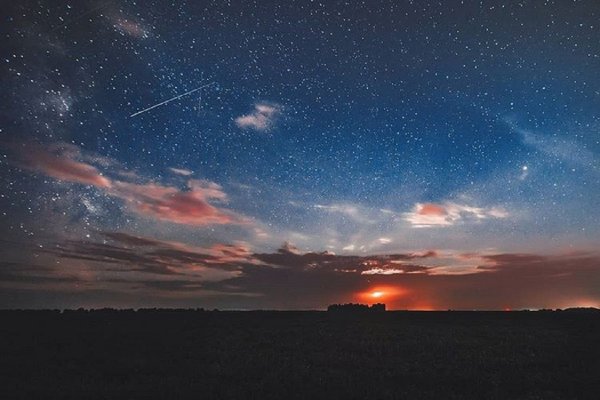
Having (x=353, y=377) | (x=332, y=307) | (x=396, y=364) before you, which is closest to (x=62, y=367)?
(x=353, y=377)

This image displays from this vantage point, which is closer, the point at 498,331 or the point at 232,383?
the point at 232,383

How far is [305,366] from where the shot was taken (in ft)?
66.7

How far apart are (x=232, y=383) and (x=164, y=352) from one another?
34.8ft

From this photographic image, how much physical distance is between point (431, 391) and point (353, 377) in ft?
12.6

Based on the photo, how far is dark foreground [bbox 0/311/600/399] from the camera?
15586mm

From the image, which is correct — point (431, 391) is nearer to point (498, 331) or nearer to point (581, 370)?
point (581, 370)

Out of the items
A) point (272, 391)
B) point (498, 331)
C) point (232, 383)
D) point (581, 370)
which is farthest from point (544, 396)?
point (498, 331)

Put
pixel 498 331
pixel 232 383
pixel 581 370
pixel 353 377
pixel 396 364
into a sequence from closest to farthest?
pixel 232 383 → pixel 353 377 → pixel 581 370 → pixel 396 364 → pixel 498 331

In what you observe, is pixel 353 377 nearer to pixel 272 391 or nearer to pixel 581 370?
pixel 272 391

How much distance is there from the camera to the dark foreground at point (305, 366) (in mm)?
15586

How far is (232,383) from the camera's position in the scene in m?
16.9

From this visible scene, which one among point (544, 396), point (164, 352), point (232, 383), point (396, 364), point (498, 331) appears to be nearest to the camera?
point (544, 396)

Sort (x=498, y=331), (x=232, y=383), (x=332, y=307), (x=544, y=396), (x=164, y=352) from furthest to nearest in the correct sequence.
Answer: (x=332, y=307) < (x=498, y=331) < (x=164, y=352) < (x=232, y=383) < (x=544, y=396)

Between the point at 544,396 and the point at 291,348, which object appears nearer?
the point at 544,396
